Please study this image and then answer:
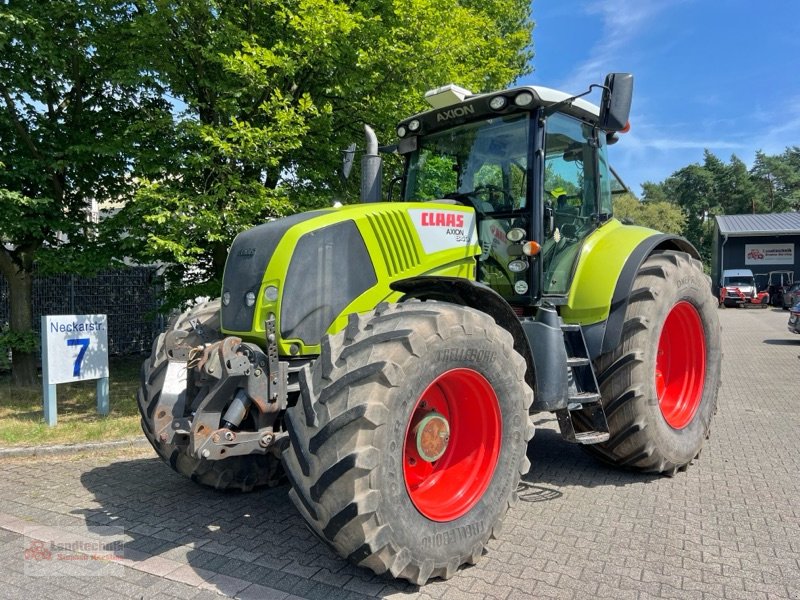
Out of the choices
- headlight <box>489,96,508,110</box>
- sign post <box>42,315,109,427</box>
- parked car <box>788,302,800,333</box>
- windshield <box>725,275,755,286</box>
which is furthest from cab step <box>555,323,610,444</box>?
windshield <box>725,275,755,286</box>

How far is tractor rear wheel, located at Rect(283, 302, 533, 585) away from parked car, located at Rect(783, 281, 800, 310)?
1171 inches

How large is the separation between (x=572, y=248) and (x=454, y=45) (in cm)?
446

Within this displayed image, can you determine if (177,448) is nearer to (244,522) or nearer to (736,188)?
(244,522)

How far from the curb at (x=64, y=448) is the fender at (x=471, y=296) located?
3.60 m

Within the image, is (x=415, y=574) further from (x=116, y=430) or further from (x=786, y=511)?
(x=116, y=430)

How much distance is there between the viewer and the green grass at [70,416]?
20.4ft

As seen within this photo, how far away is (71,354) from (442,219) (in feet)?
17.2

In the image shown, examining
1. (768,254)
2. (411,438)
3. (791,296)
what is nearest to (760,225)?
(768,254)

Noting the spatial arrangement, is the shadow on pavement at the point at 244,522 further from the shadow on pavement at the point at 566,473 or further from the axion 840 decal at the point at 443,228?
the axion 840 decal at the point at 443,228

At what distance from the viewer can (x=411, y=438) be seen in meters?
3.43

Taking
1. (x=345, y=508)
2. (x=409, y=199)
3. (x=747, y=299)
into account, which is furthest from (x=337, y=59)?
(x=747, y=299)

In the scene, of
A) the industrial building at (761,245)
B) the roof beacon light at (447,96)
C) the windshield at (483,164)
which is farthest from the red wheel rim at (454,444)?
the industrial building at (761,245)

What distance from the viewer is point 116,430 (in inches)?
253

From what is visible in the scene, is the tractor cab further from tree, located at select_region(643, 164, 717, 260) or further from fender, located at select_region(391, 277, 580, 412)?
tree, located at select_region(643, 164, 717, 260)
